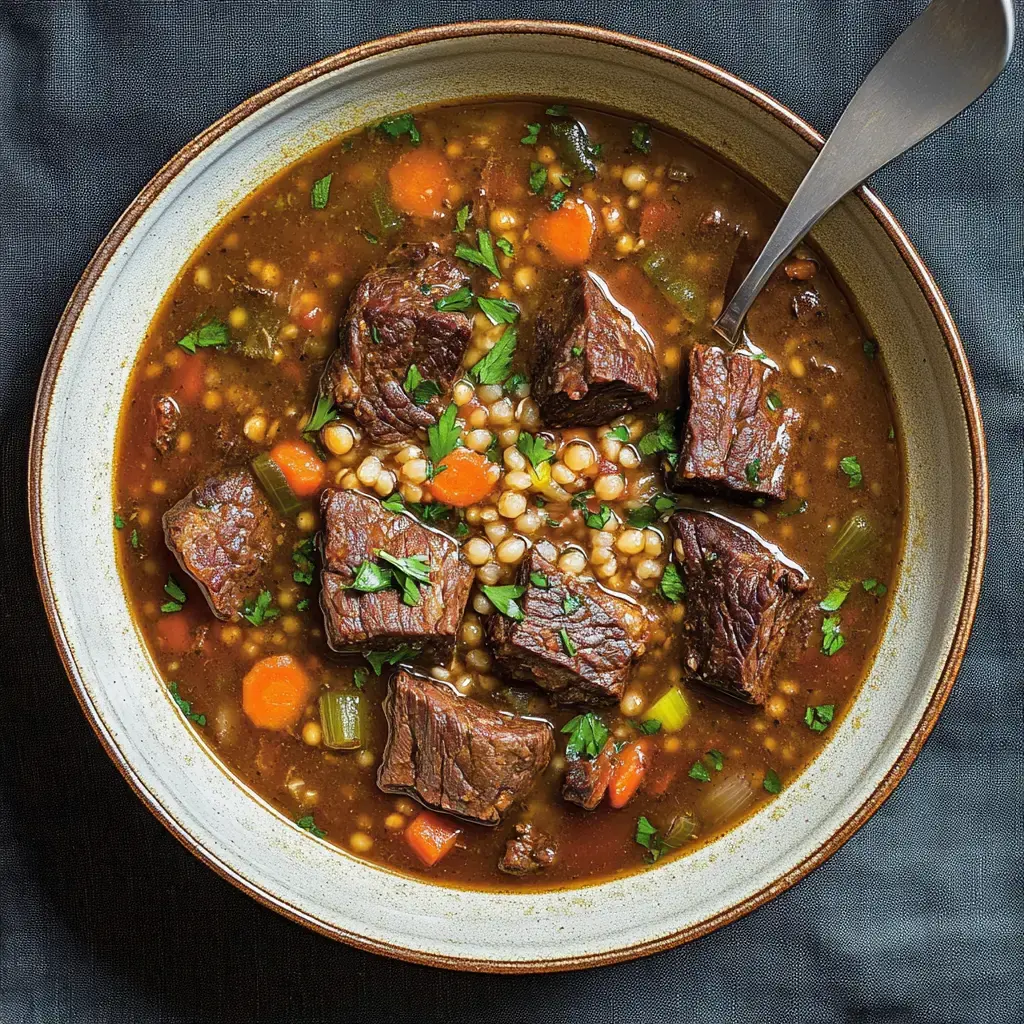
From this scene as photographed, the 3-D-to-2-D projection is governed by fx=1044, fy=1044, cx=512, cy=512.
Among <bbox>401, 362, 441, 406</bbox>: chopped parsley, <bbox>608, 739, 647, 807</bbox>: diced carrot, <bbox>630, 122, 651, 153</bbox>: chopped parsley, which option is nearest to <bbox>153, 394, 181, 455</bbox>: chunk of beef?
<bbox>401, 362, 441, 406</bbox>: chopped parsley

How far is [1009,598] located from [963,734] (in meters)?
0.57

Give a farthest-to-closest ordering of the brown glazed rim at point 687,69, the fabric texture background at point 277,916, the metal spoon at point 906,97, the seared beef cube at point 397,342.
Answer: the fabric texture background at point 277,916 < the seared beef cube at point 397,342 < the brown glazed rim at point 687,69 < the metal spoon at point 906,97

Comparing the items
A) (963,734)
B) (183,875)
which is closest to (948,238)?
(963,734)

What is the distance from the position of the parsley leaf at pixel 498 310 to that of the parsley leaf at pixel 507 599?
0.98m

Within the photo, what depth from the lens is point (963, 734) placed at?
13.7 feet

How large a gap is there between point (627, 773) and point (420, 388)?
5.32 ft

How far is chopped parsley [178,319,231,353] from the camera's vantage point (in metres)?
3.81

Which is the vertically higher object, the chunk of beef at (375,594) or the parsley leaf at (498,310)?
the parsley leaf at (498,310)

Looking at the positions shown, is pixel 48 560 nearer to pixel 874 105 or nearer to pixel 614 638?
pixel 614 638

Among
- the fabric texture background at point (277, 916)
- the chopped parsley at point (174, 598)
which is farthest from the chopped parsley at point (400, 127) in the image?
the chopped parsley at point (174, 598)

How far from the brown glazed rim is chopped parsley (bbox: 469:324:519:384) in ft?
3.36

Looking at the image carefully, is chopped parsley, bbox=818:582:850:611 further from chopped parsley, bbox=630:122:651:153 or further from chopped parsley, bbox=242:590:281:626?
chopped parsley, bbox=242:590:281:626

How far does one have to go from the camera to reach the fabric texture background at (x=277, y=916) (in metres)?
4.04

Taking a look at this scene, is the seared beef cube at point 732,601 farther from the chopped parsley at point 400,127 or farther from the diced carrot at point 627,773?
the chopped parsley at point 400,127
